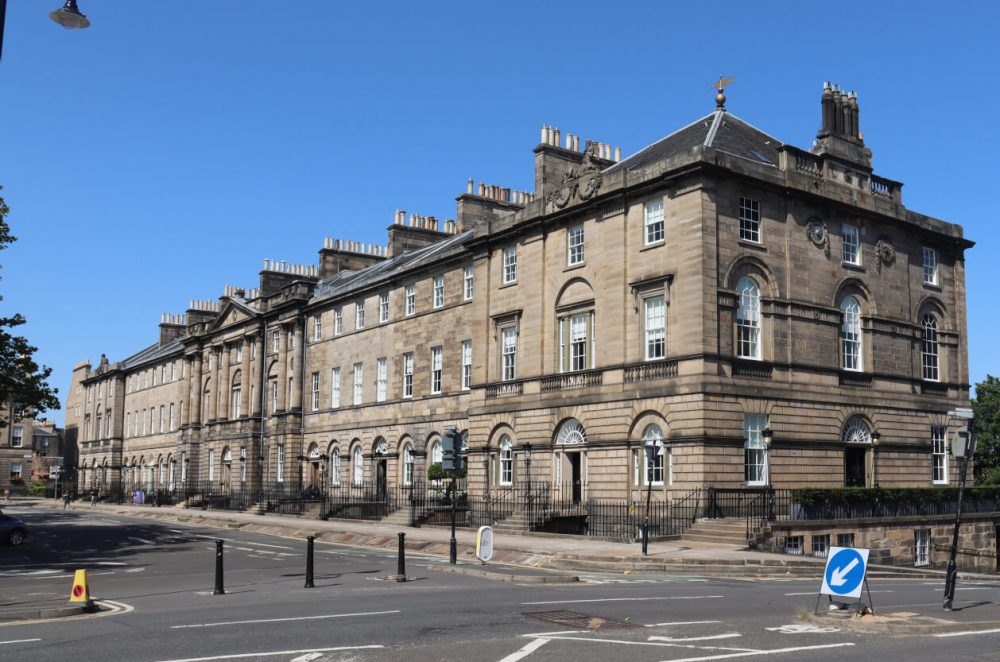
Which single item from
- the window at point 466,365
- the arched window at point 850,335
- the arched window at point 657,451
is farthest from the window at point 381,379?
the arched window at point 850,335

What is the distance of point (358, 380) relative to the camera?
54156 mm

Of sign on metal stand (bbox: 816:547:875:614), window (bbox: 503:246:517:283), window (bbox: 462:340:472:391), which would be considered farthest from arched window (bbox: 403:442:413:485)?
sign on metal stand (bbox: 816:547:875:614)

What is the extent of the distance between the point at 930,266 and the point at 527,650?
34.9 meters

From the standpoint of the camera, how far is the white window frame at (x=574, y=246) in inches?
1465

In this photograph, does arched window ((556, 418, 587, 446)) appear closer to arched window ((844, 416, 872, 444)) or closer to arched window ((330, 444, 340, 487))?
arched window ((844, 416, 872, 444))

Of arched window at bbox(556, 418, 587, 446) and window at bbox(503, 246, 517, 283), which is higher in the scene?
window at bbox(503, 246, 517, 283)

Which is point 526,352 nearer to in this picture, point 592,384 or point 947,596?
point 592,384

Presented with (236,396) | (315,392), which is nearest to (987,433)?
(315,392)

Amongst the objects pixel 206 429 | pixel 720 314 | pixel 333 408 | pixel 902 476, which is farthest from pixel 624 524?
pixel 206 429

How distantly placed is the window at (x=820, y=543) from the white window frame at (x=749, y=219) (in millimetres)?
9996

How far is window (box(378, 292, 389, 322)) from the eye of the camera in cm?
5238

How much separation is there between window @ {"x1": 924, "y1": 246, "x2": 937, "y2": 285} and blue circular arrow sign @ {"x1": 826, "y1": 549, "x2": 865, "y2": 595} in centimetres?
2986

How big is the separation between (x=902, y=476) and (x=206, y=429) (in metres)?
51.0

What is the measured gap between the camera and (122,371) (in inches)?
3834
